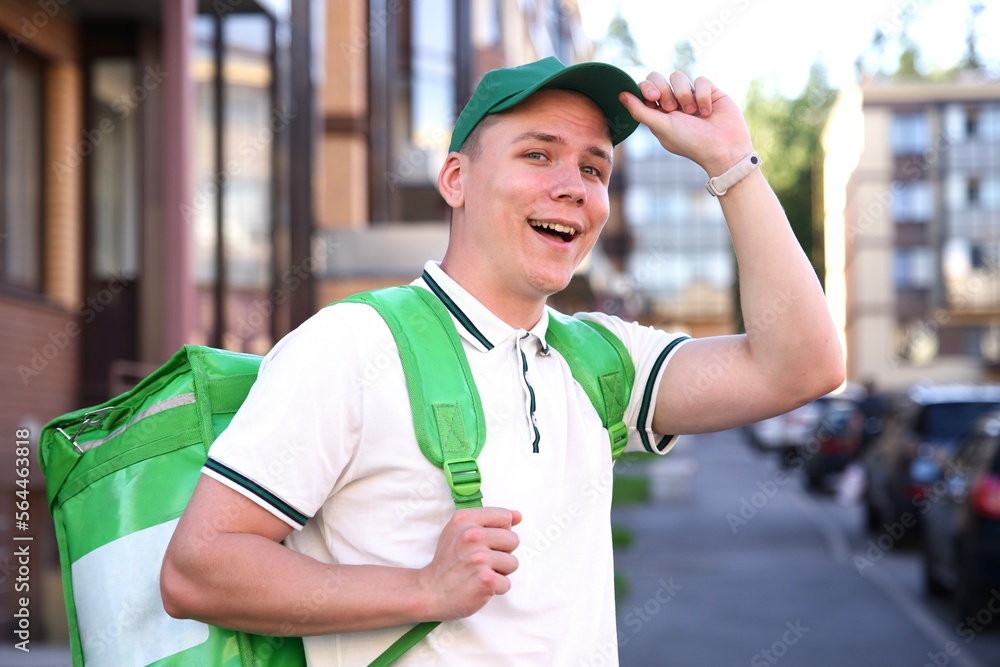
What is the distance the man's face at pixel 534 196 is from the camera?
8.17ft

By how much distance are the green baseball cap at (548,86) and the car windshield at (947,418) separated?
1237 cm

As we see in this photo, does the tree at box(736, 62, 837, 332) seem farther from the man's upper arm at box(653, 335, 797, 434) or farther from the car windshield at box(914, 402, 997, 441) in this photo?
the man's upper arm at box(653, 335, 797, 434)

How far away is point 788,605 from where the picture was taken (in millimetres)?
10828

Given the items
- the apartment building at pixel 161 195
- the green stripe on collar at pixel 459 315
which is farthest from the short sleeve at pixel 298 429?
the apartment building at pixel 161 195

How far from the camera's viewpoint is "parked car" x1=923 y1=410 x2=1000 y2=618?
9.41 m

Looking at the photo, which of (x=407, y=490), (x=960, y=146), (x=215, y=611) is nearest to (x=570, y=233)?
(x=407, y=490)

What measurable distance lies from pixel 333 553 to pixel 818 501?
20.3 m

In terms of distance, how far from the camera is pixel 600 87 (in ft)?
8.32

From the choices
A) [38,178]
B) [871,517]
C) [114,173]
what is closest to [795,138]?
[871,517]

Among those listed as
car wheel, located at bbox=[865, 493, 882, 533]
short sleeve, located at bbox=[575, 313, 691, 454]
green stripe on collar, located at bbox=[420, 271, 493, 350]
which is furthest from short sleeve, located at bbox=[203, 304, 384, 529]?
car wheel, located at bbox=[865, 493, 882, 533]

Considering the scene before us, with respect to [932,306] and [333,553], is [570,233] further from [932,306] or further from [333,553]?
[932,306]

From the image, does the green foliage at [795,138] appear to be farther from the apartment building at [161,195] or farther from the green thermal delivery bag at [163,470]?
the green thermal delivery bag at [163,470]

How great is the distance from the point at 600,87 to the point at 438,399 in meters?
0.75

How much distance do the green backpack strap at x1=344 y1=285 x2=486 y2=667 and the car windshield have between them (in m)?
12.7
